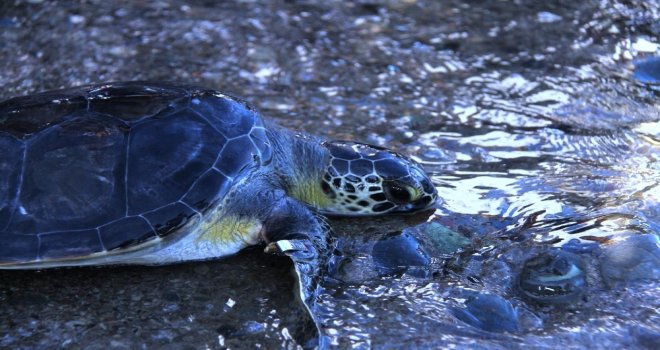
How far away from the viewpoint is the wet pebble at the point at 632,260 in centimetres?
321

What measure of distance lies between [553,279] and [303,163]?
4.98 ft

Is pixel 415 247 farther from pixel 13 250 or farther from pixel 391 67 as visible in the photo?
pixel 391 67

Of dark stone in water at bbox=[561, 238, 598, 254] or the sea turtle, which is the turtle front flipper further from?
dark stone in water at bbox=[561, 238, 598, 254]

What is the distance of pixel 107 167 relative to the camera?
3246 millimetres

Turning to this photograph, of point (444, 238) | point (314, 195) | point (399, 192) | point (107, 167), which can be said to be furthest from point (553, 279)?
point (107, 167)

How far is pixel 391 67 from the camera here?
18.6 ft

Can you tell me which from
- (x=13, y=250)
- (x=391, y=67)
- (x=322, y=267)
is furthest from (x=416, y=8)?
(x=13, y=250)

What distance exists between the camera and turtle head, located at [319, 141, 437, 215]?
3.93m

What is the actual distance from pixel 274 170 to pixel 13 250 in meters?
1.31

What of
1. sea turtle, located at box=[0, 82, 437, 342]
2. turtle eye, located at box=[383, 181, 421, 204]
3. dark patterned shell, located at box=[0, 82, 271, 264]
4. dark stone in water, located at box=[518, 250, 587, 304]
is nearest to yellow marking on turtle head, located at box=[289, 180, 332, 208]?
sea turtle, located at box=[0, 82, 437, 342]

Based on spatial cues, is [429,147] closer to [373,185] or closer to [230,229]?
[373,185]

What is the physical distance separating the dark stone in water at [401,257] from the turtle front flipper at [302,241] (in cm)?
26

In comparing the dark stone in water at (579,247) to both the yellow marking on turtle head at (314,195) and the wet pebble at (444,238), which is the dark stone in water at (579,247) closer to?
the wet pebble at (444,238)

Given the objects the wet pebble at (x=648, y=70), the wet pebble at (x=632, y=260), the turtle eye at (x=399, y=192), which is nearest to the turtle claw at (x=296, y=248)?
the turtle eye at (x=399, y=192)
